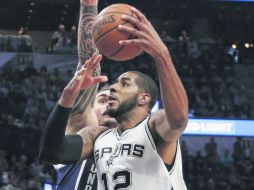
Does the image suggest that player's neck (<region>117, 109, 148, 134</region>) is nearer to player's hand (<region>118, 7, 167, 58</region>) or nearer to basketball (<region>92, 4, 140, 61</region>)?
basketball (<region>92, 4, 140, 61</region>)

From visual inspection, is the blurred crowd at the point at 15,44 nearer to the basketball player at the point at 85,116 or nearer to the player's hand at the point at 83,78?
the basketball player at the point at 85,116

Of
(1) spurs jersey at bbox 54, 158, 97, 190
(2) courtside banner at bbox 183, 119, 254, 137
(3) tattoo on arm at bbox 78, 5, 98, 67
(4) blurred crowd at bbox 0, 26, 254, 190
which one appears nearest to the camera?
(1) spurs jersey at bbox 54, 158, 97, 190

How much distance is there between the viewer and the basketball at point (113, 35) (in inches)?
129

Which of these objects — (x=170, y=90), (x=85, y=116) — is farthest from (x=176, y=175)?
(x=85, y=116)

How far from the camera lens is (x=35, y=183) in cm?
1155

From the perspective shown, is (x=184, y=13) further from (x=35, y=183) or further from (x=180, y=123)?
(x=180, y=123)

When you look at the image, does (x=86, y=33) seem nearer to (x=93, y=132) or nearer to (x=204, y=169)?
(x=93, y=132)

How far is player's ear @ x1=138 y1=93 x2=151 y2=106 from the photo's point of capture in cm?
341

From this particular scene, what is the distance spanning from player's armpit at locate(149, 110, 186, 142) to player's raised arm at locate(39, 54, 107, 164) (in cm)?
42

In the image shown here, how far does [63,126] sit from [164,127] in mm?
552

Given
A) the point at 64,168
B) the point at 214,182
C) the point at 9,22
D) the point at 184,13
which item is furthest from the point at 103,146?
the point at 9,22

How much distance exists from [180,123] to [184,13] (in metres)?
19.7

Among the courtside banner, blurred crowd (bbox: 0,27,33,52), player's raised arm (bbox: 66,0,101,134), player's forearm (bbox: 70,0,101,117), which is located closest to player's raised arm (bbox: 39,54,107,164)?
player's raised arm (bbox: 66,0,101,134)

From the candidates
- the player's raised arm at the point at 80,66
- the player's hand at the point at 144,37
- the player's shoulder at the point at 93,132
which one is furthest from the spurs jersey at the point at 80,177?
the player's hand at the point at 144,37
